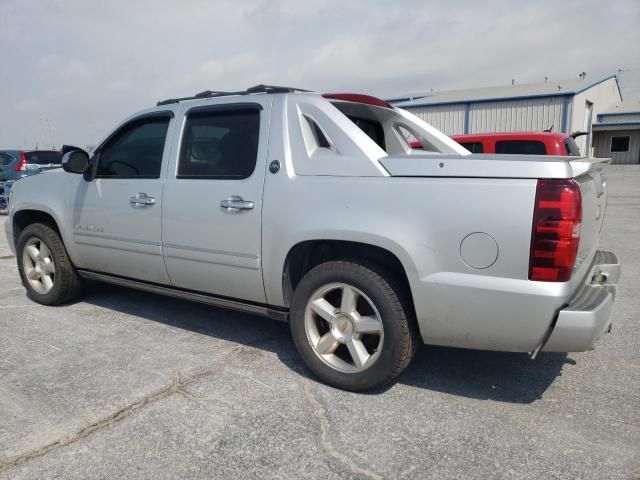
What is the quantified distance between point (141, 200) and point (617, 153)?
40.2m

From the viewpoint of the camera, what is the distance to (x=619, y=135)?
3644 cm

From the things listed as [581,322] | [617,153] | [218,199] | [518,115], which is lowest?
[581,322]

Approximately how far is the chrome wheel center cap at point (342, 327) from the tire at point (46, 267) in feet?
9.24

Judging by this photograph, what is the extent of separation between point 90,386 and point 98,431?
1.89 ft

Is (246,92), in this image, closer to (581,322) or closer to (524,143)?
(581,322)

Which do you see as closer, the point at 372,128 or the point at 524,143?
the point at 372,128

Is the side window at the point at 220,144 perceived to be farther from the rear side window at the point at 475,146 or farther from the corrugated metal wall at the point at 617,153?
the corrugated metal wall at the point at 617,153

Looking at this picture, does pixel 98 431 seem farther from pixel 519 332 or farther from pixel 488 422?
pixel 519 332

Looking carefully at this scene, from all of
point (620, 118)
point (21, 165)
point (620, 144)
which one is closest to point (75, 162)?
point (21, 165)

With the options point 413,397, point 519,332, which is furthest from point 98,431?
point 519,332

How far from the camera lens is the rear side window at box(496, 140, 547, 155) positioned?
7.60m

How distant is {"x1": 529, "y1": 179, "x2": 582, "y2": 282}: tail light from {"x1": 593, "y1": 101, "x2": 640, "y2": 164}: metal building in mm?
37771

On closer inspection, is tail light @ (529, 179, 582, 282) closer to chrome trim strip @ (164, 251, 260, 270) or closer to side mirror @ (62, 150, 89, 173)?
chrome trim strip @ (164, 251, 260, 270)

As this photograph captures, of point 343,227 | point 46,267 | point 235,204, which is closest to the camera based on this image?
point 343,227
